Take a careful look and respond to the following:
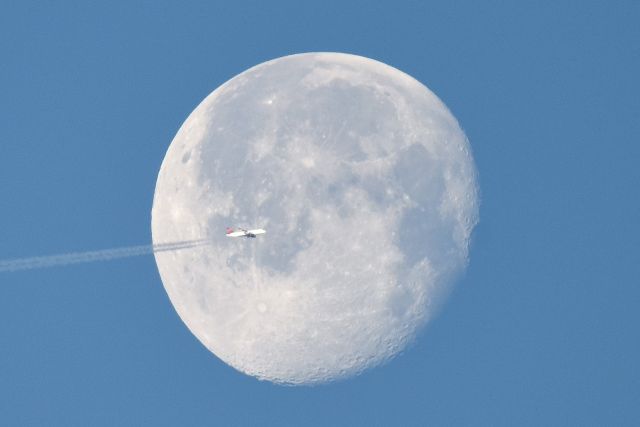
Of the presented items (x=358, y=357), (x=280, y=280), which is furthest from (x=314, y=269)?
(x=358, y=357)

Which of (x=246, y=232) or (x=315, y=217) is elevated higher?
(x=246, y=232)

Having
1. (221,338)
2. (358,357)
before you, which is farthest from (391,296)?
(221,338)

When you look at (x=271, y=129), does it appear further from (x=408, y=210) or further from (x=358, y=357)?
(x=358, y=357)

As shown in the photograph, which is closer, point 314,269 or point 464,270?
point 314,269

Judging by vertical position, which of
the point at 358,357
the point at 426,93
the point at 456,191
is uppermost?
the point at 426,93

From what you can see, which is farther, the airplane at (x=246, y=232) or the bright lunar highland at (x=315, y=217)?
the bright lunar highland at (x=315, y=217)

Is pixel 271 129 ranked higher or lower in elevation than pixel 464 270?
higher

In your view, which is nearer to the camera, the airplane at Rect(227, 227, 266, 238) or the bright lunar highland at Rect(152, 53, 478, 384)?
the airplane at Rect(227, 227, 266, 238)

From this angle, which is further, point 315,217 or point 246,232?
point 246,232
